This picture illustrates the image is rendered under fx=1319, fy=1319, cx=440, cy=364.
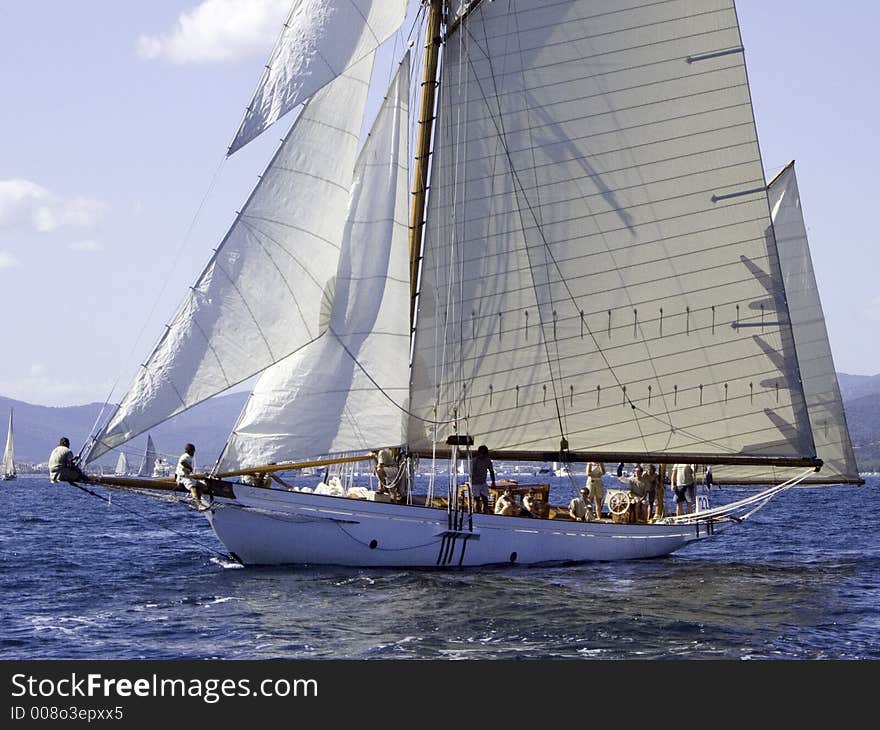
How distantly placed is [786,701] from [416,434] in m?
15.0

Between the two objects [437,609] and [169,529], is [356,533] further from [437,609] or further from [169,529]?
[169,529]

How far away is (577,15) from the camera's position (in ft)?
102

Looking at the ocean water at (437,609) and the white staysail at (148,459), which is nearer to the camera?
the ocean water at (437,609)

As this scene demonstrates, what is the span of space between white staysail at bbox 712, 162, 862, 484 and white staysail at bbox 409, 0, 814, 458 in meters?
3.73

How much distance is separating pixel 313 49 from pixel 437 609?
1167 centimetres

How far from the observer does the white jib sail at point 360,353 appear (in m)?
27.5

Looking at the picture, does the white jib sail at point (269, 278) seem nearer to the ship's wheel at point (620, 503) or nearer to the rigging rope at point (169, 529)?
the rigging rope at point (169, 529)

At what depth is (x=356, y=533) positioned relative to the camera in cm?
2828

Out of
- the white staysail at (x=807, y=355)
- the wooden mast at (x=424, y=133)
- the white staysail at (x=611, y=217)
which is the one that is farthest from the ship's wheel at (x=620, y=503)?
the wooden mast at (x=424, y=133)

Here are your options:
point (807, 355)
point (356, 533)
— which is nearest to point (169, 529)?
point (356, 533)

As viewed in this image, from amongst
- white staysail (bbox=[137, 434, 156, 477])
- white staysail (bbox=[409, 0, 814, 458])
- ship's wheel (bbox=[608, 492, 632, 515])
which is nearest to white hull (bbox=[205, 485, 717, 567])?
white staysail (bbox=[137, 434, 156, 477])

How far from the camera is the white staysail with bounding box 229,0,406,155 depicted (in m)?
26.2

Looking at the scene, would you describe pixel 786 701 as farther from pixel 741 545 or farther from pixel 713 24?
pixel 741 545

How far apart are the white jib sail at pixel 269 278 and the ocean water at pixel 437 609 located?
148 inches
